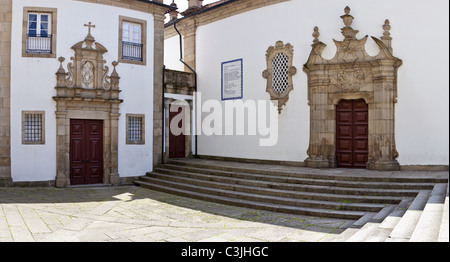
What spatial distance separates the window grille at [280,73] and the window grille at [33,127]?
6741mm

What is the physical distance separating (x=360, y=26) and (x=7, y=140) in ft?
32.2

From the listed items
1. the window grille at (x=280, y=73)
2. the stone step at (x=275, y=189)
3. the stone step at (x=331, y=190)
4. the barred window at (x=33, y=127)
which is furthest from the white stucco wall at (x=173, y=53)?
the stone step at (x=331, y=190)

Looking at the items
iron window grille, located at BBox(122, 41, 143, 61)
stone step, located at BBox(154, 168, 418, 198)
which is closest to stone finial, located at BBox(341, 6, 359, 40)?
stone step, located at BBox(154, 168, 418, 198)

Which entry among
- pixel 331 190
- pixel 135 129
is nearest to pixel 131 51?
pixel 135 129

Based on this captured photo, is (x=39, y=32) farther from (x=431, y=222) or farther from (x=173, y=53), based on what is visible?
(x=431, y=222)

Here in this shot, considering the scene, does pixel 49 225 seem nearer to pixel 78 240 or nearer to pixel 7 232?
pixel 7 232

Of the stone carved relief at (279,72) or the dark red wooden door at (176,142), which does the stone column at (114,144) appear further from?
the stone carved relief at (279,72)

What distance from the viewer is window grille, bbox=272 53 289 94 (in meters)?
11.9

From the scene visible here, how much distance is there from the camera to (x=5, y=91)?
35.8ft

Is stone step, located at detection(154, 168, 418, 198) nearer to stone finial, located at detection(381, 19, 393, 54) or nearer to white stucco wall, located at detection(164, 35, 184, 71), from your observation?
stone finial, located at detection(381, 19, 393, 54)

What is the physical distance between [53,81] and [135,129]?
2.74 m

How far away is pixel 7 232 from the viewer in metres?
6.27

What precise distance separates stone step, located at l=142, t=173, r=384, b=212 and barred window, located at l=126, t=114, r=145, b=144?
1.21 metres
